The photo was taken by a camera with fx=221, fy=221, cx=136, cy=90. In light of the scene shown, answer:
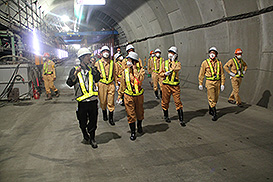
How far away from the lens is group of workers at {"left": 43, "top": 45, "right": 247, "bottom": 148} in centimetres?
426

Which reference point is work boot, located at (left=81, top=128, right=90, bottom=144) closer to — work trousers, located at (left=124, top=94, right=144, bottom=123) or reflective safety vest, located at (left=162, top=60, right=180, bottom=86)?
work trousers, located at (left=124, top=94, right=144, bottom=123)

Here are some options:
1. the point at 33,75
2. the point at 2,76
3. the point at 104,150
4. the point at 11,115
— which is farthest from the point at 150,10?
the point at 104,150

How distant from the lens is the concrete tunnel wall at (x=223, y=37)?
24.2 ft

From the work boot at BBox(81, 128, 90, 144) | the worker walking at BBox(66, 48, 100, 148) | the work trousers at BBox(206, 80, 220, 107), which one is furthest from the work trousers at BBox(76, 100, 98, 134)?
the work trousers at BBox(206, 80, 220, 107)

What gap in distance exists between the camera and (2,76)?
8812 mm

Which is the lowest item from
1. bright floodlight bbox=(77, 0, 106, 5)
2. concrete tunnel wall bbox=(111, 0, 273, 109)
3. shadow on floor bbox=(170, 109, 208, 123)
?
shadow on floor bbox=(170, 109, 208, 123)

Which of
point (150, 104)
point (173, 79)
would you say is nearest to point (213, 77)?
point (173, 79)

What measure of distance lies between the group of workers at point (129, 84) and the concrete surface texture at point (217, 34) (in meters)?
0.73

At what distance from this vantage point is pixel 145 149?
14.0 ft

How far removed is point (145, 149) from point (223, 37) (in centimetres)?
679

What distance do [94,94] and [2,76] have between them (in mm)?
6462

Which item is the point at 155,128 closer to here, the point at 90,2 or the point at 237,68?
the point at 237,68

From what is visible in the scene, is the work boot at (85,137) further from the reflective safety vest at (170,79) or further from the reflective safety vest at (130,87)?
the reflective safety vest at (170,79)

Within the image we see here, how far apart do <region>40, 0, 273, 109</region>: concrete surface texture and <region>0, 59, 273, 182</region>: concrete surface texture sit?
4.52ft
